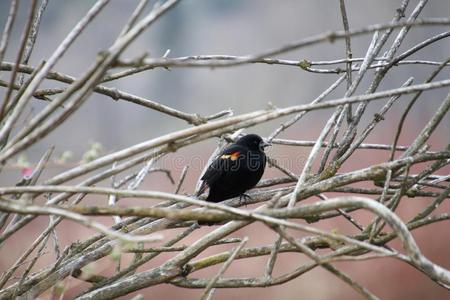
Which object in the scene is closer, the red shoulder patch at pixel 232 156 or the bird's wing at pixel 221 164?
the bird's wing at pixel 221 164

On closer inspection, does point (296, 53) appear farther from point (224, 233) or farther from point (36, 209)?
point (36, 209)

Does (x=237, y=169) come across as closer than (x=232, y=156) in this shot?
Yes

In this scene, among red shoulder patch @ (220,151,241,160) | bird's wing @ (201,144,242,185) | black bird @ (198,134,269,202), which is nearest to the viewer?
bird's wing @ (201,144,242,185)

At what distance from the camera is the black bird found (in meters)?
4.16

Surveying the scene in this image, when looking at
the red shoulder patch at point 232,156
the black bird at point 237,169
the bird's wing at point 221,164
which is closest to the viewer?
the bird's wing at point 221,164

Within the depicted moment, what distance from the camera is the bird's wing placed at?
394cm

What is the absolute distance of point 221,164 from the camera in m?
4.27

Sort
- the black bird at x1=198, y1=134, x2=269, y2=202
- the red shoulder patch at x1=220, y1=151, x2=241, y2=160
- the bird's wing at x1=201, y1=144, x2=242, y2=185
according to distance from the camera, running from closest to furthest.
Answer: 1. the bird's wing at x1=201, y1=144, x2=242, y2=185
2. the black bird at x1=198, y1=134, x2=269, y2=202
3. the red shoulder patch at x1=220, y1=151, x2=241, y2=160

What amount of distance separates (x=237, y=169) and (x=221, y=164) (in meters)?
0.11

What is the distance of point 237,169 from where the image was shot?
4.28 m

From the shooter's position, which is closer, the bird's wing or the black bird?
the bird's wing

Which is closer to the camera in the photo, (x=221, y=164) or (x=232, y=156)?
(x=221, y=164)

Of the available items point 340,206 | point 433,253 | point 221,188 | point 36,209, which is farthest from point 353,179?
point 433,253

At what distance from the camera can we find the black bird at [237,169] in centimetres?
416
